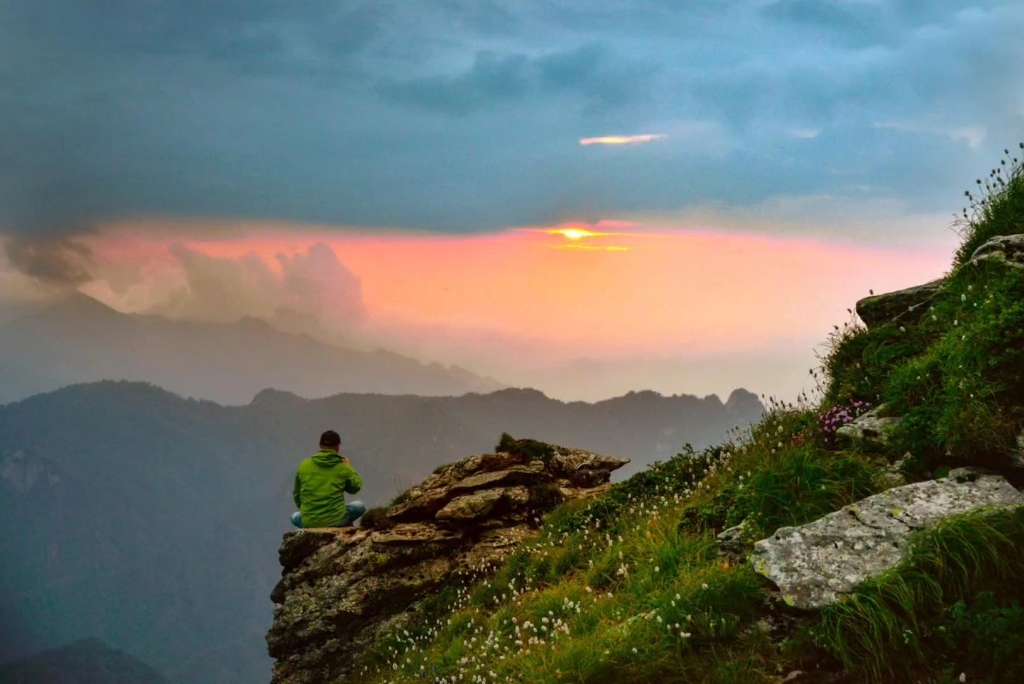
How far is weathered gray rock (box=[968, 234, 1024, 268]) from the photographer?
10977mm

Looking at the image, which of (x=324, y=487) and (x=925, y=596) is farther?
(x=324, y=487)

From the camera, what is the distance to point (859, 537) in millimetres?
7746

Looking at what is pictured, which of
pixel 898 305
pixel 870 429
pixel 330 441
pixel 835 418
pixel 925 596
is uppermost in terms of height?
pixel 898 305

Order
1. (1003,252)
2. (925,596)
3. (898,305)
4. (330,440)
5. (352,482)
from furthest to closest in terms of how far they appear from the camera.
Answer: (352,482) < (330,440) < (898,305) < (1003,252) < (925,596)

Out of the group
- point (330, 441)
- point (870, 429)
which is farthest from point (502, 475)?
point (870, 429)

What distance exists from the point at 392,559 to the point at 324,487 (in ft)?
8.62

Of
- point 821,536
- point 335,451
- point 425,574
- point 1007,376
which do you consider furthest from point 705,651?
point 335,451

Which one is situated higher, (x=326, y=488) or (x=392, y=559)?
(x=326, y=488)

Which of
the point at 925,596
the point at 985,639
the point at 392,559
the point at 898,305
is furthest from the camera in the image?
the point at 392,559

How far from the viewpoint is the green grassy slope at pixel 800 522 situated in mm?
6871

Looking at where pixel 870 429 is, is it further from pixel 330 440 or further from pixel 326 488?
pixel 326 488

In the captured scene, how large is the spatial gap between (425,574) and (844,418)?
9.95 meters

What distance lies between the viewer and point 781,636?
7.34 m

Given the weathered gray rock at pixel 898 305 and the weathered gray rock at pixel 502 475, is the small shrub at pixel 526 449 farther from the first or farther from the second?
the weathered gray rock at pixel 898 305
